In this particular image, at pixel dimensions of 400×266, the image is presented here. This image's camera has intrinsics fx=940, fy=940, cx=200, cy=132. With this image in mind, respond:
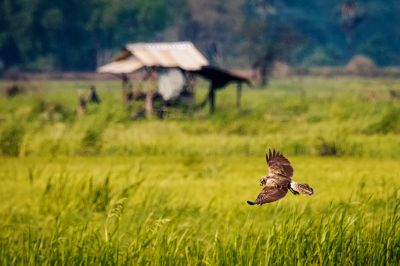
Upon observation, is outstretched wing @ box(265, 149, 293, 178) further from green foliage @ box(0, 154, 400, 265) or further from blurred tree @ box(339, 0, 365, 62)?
blurred tree @ box(339, 0, 365, 62)

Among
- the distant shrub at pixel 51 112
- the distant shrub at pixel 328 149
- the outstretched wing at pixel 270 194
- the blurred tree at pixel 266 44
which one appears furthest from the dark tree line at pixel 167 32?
the outstretched wing at pixel 270 194

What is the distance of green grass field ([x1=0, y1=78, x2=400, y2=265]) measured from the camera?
25.1 ft

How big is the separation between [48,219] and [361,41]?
87.5 meters

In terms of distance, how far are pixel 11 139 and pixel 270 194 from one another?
1643 centimetres

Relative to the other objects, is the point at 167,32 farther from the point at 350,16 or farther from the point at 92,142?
the point at 92,142

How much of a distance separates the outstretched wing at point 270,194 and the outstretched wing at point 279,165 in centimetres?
14

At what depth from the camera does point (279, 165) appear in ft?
16.1

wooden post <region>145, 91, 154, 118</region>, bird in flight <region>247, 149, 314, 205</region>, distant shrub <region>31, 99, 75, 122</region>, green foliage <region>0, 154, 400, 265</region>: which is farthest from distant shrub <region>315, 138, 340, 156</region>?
bird in flight <region>247, 149, 314, 205</region>

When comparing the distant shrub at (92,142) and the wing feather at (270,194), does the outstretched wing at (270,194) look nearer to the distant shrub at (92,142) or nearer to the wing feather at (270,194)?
the wing feather at (270,194)

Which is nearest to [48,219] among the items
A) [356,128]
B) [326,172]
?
[326,172]

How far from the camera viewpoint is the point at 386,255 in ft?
24.5

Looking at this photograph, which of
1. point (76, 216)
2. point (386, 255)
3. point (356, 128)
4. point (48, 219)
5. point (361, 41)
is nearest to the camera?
point (386, 255)

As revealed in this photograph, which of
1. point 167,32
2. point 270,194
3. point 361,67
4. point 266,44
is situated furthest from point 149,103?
point 167,32

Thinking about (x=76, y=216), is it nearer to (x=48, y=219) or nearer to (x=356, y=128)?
(x=48, y=219)
